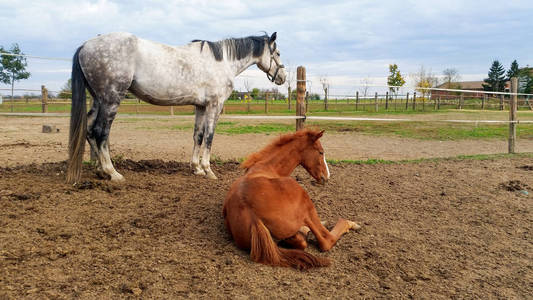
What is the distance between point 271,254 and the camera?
2689mm

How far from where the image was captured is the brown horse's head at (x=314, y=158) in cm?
392

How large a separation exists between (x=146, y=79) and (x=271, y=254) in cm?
309

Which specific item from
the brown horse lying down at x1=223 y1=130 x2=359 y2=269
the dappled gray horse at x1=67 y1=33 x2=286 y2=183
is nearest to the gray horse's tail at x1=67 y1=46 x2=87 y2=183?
the dappled gray horse at x1=67 y1=33 x2=286 y2=183

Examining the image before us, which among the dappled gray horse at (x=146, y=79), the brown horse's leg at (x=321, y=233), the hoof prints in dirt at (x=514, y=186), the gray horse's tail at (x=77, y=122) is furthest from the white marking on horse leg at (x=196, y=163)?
the hoof prints in dirt at (x=514, y=186)

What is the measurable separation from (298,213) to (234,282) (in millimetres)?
802

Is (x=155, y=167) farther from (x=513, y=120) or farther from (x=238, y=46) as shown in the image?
(x=513, y=120)

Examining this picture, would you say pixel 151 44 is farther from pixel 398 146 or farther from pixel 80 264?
pixel 398 146

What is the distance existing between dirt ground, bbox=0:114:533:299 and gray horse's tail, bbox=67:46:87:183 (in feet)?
0.83

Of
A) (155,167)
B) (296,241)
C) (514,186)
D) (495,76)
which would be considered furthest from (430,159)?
(495,76)

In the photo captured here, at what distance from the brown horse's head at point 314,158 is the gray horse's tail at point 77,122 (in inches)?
106

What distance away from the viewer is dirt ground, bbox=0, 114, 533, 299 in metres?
2.42

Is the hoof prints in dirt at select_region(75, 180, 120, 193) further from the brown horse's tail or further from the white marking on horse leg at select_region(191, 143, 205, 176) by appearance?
the brown horse's tail

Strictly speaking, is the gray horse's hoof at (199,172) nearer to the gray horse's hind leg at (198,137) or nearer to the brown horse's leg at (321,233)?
the gray horse's hind leg at (198,137)

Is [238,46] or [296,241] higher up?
[238,46]
